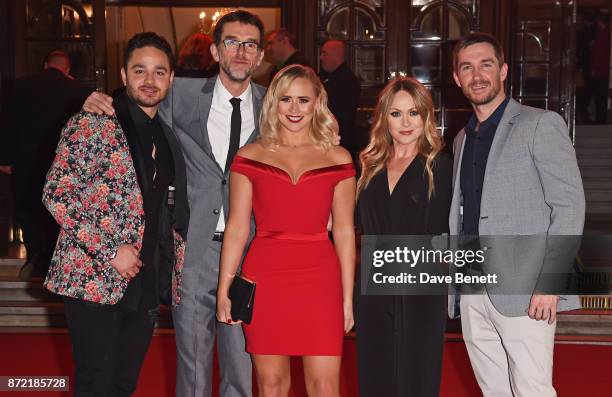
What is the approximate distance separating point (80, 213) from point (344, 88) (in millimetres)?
4014

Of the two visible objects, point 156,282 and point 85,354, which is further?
point 156,282

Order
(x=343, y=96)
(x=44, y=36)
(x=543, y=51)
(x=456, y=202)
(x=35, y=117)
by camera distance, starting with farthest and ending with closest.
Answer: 1. (x=543, y=51)
2. (x=44, y=36)
3. (x=343, y=96)
4. (x=35, y=117)
5. (x=456, y=202)

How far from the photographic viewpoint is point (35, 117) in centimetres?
648

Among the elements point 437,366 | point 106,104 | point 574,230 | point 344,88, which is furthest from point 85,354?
point 344,88

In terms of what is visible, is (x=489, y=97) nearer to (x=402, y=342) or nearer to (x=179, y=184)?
(x=402, y=342)

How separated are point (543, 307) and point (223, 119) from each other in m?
1.46

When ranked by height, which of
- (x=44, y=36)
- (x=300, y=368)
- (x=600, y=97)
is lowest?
(x=300, y=368)

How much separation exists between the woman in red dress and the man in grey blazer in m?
0.50

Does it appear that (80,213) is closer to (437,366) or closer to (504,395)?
(437,366)

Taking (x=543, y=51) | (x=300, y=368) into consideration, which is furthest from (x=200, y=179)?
(x=543, y=51)

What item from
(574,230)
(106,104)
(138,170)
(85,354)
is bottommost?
(85,354)

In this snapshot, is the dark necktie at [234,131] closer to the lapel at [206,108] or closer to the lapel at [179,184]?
the lapel at [206,108]

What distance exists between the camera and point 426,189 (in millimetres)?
3293

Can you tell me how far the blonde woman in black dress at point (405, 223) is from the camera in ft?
10.7
